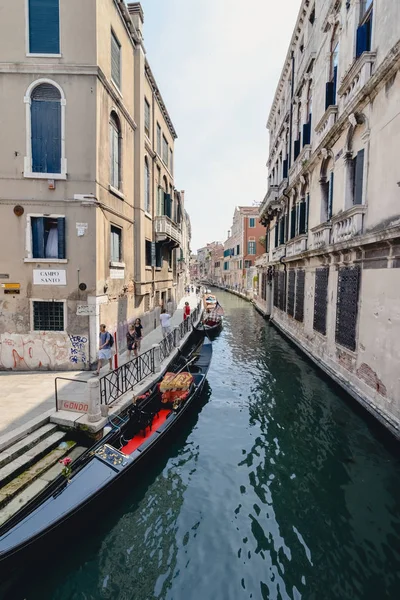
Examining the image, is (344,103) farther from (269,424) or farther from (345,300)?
(269,424)

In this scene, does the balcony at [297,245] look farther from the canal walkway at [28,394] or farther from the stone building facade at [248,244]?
the stone building facade at [248,244]

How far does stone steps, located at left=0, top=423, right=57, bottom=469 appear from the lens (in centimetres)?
497

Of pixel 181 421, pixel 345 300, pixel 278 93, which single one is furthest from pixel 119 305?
pixel 278 93

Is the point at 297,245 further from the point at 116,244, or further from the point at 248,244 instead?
the point at 248,244

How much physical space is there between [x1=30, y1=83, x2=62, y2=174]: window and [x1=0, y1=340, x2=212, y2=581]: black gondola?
22.7 feet

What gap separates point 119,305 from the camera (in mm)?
11195

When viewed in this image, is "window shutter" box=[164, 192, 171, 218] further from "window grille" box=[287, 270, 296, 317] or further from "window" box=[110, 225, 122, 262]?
"window grille" box=[287, 270, 296, 317]

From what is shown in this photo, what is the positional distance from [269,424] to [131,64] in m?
13.1

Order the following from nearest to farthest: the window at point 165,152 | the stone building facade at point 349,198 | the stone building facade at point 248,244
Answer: the stone building facade at point 349,198 < the window at point 165,152 < the stone building facade at point 248,244

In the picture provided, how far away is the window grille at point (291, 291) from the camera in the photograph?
16075 mm

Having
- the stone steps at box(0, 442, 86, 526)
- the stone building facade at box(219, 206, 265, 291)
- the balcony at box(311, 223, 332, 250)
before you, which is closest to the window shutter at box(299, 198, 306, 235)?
the balcony at box(311, 223, 332, 250)

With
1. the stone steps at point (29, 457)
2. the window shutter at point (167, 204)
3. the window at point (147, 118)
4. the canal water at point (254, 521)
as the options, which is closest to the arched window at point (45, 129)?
the window at point (147, 118)

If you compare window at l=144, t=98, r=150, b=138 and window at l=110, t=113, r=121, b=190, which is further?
window at l=144, t=98, r=150, b=138

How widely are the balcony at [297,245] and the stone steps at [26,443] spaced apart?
11.4 meters
